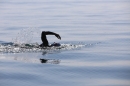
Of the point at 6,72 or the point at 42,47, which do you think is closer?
the point at 6,72

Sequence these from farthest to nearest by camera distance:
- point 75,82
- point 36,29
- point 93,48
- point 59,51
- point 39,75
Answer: point 36,29 < point 93,48 < point 59,51 < point 39,75 < point 75,82

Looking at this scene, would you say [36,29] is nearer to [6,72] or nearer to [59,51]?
[59,51]

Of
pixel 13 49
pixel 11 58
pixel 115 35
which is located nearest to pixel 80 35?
pixel 115 35

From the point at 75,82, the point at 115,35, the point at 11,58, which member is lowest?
the point at 75,82

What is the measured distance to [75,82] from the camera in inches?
587

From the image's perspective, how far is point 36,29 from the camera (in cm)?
3888

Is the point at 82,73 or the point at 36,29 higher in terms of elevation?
the point at 36,29

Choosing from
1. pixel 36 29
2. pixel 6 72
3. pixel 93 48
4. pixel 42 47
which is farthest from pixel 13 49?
pixel 36 29

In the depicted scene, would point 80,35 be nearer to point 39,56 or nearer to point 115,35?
point 115,35

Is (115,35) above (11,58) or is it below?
above

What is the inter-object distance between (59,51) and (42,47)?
1.44 meters

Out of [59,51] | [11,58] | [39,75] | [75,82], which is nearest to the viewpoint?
[75,82]

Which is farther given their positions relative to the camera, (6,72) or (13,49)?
(13,49)

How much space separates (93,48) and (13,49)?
5.48m
